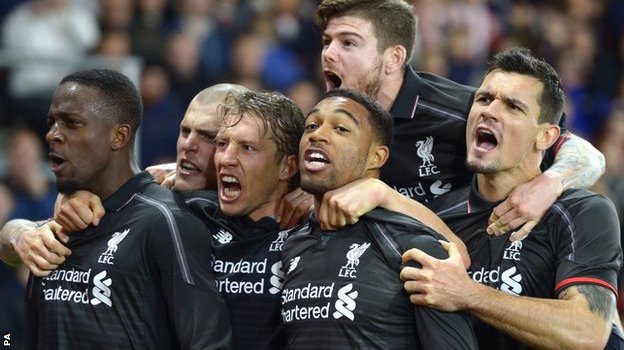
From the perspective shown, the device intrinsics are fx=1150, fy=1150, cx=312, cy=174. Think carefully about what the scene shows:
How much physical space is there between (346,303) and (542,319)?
83cm

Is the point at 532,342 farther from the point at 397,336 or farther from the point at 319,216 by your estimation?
the point at 319,216

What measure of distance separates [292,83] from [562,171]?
6153 mm

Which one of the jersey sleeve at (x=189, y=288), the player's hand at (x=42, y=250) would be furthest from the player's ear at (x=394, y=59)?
the player's hand at (x=42, y=250)

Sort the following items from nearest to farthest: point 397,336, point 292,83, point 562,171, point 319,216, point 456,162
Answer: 1. point 397,336
2. point 319,216
3. point 562,171
4. point 456,162
5. point 292,83

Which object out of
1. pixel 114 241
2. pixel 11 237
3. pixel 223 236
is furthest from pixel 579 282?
pixel 11 237

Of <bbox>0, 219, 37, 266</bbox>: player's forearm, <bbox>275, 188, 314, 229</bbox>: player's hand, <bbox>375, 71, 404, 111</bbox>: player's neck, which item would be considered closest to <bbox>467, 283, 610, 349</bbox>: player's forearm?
<bbox>275, 188, 314, 229</bbox>: player's hand

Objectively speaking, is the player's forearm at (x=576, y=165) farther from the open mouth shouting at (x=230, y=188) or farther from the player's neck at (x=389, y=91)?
the open mouth shouting at (x=230, y=188)

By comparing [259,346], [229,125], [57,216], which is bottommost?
[259,346]

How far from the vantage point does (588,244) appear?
16.1 ft

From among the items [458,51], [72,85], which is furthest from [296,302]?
[458,51]

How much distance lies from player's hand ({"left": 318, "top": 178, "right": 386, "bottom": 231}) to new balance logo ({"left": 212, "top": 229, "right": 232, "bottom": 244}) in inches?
22.1

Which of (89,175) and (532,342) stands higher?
(89,175)

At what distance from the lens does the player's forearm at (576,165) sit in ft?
17.2

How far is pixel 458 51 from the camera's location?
12.3 metres
